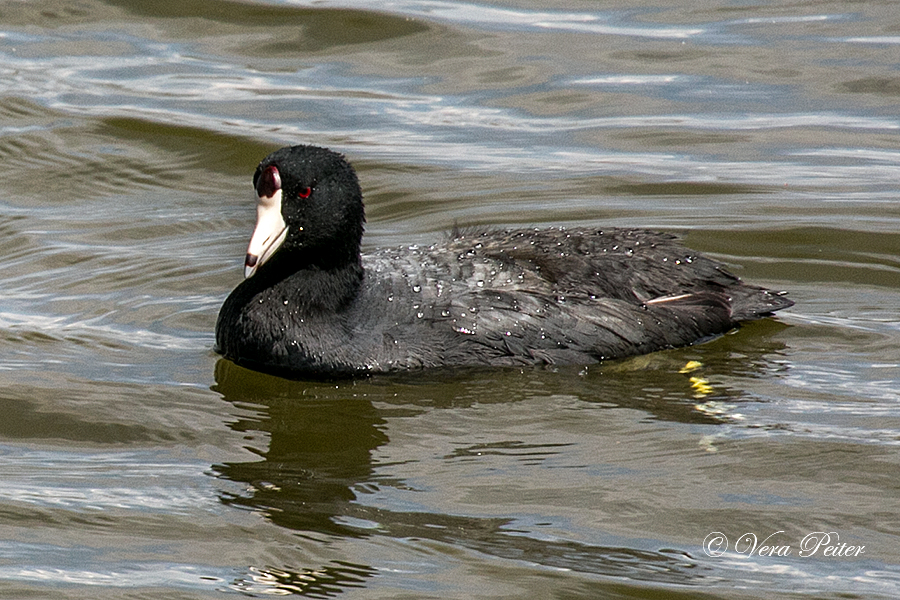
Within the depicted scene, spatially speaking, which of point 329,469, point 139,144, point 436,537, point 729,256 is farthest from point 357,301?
point 139,144

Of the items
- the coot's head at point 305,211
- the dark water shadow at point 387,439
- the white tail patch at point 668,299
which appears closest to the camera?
the dark water shadow at point 387,439

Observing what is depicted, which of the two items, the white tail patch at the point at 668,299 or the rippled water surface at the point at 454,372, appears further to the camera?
the white tail patch at the point at 668,299

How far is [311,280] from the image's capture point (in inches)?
225

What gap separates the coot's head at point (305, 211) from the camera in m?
5.49

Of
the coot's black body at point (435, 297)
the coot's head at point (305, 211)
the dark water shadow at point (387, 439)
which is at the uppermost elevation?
the coot's head at point (305, 211)

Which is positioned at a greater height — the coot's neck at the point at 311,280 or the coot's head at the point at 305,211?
the coot's head at the point at 305,211

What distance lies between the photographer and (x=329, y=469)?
16.1 feet

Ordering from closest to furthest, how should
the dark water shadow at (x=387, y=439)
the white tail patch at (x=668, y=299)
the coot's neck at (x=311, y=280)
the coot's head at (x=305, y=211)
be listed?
the dark water shadow at (x=387, y=439) < the coot's head at (x=305, y=211) < the coot's neck at (x=311, y=280) < the white tail patch at (x=668, y=299)

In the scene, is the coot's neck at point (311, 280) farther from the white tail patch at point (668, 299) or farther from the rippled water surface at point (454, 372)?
the white tail patch at point (668, 299)

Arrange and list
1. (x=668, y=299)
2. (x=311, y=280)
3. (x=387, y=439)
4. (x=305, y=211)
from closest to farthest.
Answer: (x=387, y=439), (x=305, y=211), (x=311, y=280), (x=668, y=299)

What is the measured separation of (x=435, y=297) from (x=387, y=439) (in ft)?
2.43

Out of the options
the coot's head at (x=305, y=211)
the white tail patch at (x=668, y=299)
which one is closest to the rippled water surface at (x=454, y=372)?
the white tail patch at (x=668, y=299)

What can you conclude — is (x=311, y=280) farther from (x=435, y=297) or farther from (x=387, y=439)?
(x=387, y=439)

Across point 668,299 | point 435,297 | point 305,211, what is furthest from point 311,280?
point 668,299
